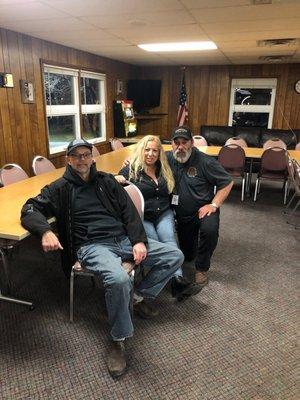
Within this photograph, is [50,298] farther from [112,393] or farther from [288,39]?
[288,39]

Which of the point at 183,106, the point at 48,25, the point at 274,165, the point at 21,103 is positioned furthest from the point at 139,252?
the point at 183,106

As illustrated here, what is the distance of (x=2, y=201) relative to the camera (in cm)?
239

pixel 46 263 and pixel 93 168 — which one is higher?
pixel 93 168

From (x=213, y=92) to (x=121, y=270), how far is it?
22.4 feet

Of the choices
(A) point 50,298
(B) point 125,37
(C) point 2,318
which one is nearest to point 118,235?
(A) point 50,298

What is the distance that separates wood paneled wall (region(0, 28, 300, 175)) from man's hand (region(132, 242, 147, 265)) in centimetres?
270

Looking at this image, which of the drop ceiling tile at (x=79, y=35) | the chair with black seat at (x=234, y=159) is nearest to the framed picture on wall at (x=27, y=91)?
the drop ceiling tile at (x=79, y=35)

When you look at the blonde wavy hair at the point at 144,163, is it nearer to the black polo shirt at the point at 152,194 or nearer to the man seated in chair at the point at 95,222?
the black polo shirt at the point at 152,194

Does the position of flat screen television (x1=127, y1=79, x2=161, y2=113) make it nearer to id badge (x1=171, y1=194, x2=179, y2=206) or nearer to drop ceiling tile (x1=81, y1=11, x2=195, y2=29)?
drop ceiling tile (x1=81, y1=11, x2=195, y2=29)

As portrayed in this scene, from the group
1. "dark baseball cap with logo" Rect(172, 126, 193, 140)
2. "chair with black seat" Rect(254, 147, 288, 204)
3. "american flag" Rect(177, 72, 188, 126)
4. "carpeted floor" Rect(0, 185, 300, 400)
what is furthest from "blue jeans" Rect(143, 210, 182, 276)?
"american flag" Rect(177, 72, 188, 126)

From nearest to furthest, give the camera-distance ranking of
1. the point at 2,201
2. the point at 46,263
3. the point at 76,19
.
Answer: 1. the point at 2,201
2. the point at 46,263
3. the point at 76,19

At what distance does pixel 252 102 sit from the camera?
25.4 ft

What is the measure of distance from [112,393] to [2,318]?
1.01 meters

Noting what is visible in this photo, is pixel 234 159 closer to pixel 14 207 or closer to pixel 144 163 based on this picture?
pixel 144 163
